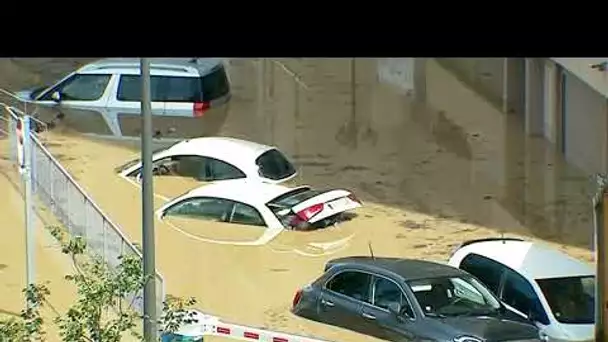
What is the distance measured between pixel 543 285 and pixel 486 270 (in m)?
0.14

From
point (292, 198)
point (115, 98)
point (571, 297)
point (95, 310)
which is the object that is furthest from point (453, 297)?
point (115, 98)

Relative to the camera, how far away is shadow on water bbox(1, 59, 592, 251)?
11.8 feet

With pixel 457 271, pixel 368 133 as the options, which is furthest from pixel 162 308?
pixel 368 133

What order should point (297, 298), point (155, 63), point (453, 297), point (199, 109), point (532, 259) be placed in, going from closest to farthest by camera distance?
point (155, 63), point (453, 297), point (297, 298), point (532, 259), point (199, 109)

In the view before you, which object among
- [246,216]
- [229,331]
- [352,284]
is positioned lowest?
[229,331]

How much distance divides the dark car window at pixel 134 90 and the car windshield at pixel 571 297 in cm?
106

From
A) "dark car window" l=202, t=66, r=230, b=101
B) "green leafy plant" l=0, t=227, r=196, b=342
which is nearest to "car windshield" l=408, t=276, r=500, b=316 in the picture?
"green leafy plant" l=0, t=227, r=196, b=342

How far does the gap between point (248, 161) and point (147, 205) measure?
0.49 m

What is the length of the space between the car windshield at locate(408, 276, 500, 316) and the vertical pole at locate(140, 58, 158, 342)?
24.0 inches

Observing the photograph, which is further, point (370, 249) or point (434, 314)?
point (370, 249)

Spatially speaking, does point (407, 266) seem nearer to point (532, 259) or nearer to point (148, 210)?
point (532, 259)

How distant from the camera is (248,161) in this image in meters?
3.40

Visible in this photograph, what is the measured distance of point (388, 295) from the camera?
2.79 m
